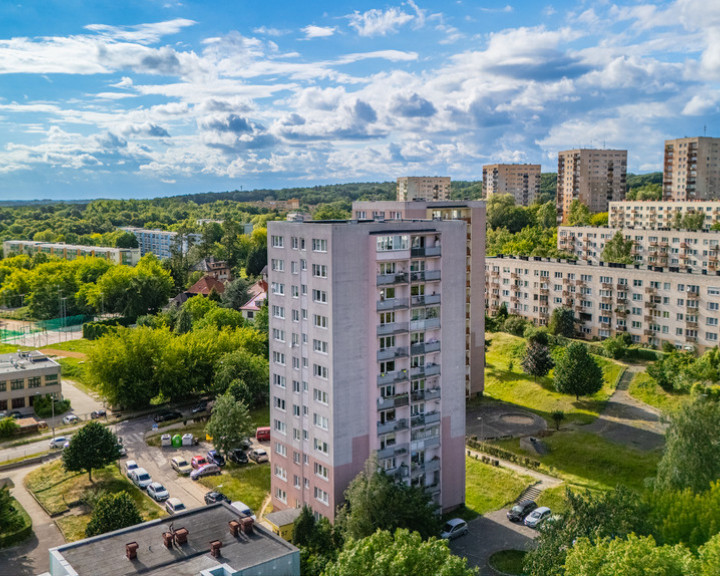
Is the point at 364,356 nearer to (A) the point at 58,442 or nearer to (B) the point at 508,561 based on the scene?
(B) the point at 508,561

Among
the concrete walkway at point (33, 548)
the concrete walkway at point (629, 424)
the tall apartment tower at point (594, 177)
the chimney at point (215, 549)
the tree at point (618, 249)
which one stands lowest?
the concrete walkway at point (33, 548)

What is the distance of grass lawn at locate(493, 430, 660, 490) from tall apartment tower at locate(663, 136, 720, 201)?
313 ft

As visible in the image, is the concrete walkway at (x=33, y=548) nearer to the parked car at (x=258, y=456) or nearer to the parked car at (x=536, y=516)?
the parked car at (x=258, y=456)

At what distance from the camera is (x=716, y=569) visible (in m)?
21.3

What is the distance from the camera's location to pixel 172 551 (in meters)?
28.1

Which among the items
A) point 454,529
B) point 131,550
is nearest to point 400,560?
point 131,550

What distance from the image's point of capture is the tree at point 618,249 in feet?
308

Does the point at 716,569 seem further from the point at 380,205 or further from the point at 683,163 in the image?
the point at 683,163

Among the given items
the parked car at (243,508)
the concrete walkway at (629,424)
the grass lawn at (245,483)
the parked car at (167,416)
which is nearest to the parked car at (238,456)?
the grass lawn at (245,483)

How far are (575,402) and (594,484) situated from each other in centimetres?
1591

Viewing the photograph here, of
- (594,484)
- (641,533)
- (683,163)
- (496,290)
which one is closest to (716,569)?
(641,533)

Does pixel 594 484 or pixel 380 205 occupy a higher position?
pixel 380 205

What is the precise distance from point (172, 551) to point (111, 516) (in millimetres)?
9123

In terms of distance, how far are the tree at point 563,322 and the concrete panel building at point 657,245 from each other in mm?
18238
